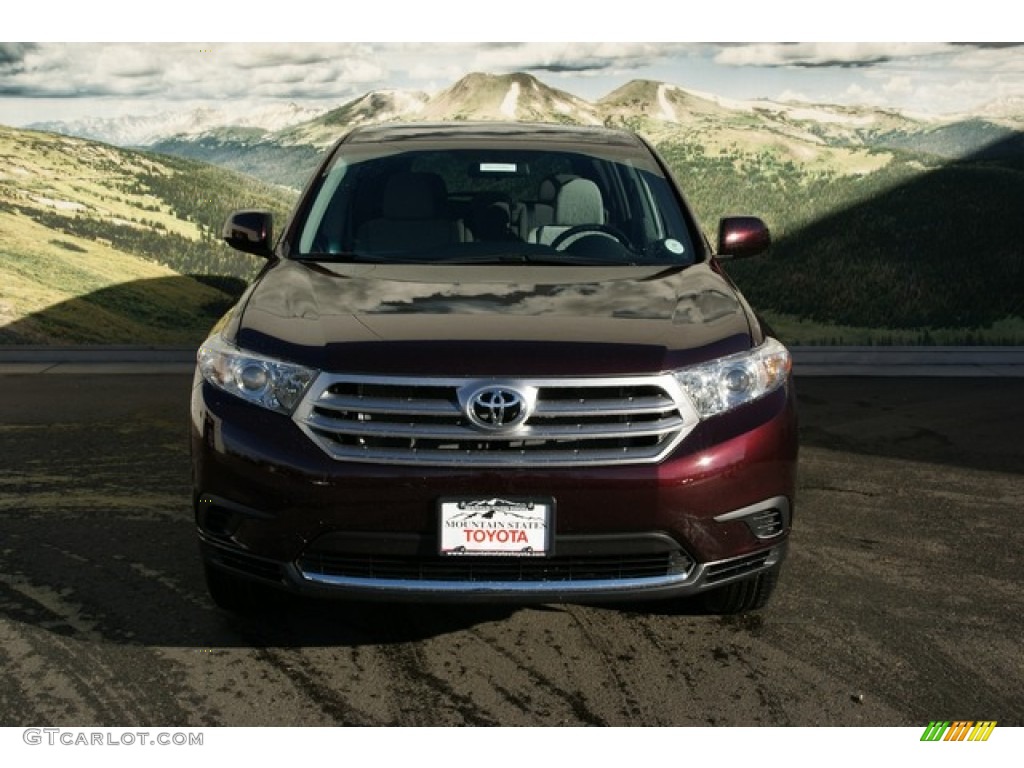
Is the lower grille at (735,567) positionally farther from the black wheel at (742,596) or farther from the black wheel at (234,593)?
the black wheel at (234,593)

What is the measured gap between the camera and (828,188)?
11109 mm

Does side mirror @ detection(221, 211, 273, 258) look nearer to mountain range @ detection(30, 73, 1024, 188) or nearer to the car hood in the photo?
the car hood

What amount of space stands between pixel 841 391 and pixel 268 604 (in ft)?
19.2

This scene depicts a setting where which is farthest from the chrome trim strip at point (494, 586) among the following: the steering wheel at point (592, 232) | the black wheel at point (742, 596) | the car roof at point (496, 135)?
the car roof at point (496, 135)

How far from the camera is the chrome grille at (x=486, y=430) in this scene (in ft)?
12.0

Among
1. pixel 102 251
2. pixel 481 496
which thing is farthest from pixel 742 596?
pixel 102 251

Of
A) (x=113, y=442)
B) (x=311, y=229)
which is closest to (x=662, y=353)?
(x=311, y=229)

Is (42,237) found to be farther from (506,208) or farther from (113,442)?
(506,208)
